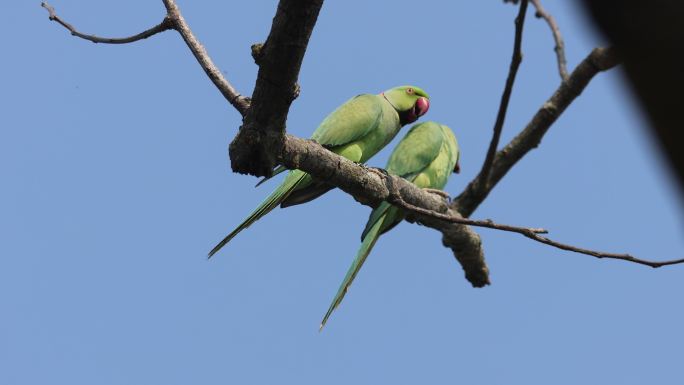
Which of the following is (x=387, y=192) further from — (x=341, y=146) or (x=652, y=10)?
(x=652, y=10)

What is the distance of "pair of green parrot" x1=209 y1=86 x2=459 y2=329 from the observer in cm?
483

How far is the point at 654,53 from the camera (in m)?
0.58

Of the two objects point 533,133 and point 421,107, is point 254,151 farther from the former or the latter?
point 421,107

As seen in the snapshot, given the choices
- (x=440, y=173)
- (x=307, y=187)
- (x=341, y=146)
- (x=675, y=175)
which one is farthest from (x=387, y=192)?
(x=675, y=175)

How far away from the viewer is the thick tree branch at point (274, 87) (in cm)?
256

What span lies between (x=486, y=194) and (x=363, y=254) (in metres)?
1.02

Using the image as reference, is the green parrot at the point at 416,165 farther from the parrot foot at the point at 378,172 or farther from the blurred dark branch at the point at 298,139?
the parrot foot at the point at 378,172

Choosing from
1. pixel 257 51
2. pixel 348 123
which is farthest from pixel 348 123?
pixel 257 51

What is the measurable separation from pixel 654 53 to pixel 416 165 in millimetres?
5608

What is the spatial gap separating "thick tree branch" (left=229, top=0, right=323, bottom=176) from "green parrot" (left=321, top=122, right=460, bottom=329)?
218 centimetres

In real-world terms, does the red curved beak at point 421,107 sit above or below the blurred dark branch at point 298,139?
above

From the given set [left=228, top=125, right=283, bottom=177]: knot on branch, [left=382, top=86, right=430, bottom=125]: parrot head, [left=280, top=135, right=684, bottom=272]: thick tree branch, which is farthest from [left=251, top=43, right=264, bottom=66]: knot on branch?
[left=382, top=86, right=430, bottom=125]: parrot head

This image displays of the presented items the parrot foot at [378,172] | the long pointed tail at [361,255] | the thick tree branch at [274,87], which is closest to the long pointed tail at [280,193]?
the parrot foot at [378,172]

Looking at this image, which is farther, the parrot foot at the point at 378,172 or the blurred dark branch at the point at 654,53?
the parrot foot at the point at 378,172
